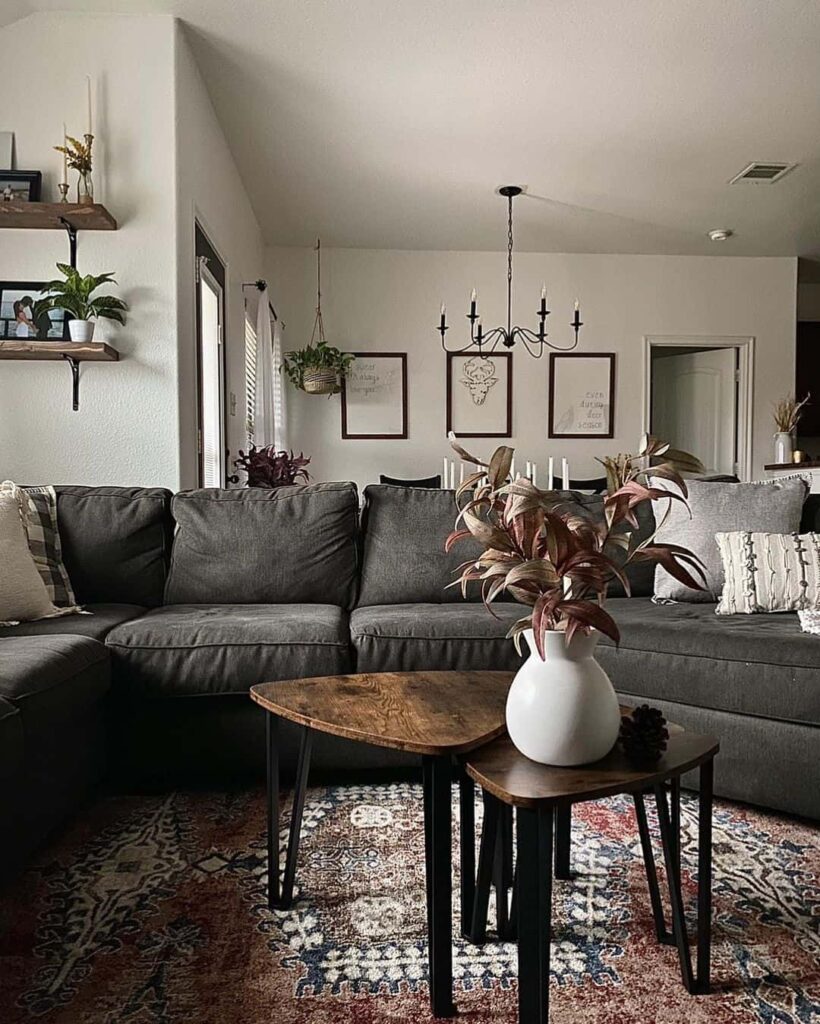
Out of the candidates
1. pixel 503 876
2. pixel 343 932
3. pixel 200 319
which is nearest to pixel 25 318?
pixel 200 319

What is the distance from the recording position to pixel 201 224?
4.10 metres

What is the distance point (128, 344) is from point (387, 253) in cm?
353

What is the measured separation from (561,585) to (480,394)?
220 inches

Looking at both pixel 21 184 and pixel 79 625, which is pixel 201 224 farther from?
pixel 79 625

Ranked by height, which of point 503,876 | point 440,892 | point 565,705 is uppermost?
point 565,705

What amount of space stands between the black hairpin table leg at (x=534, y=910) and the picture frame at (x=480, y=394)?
18.5ft

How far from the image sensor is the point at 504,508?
1.29 metres

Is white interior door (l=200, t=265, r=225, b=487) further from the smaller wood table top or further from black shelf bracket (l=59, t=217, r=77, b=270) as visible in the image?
the smaller wood table top

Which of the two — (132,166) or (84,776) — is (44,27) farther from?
(84,776)

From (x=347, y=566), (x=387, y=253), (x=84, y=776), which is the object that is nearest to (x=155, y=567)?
(x=347, y=566)

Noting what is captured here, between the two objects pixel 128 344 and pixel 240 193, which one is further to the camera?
pixel 240 193

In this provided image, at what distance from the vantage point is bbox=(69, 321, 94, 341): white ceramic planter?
3.39 m

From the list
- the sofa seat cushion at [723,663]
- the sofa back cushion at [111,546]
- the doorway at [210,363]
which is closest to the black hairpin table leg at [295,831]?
the sofa seat cushion at [723,663]

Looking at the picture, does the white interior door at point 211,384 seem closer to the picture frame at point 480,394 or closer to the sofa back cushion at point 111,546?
the sofa back cushion at point 111,546
